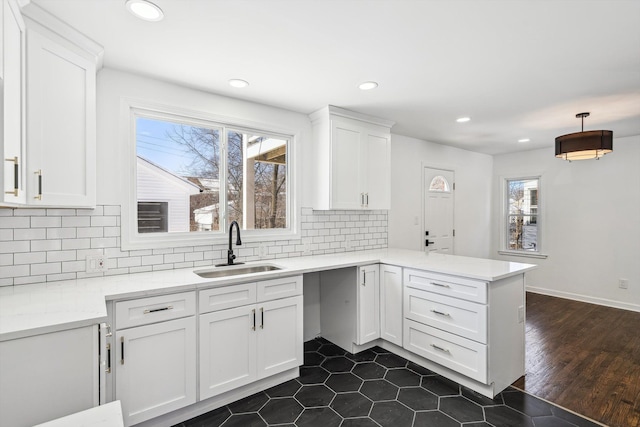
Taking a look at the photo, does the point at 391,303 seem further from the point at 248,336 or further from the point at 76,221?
the point at 76,221

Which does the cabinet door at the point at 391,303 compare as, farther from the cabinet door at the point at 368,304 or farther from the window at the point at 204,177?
the window at the point at 204,177

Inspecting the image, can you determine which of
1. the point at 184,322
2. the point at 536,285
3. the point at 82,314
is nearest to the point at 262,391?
the point at 184,322

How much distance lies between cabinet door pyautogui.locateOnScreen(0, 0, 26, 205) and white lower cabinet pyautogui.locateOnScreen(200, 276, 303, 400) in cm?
111

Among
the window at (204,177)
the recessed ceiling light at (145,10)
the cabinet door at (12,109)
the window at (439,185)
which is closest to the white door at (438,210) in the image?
the window at (439,185)

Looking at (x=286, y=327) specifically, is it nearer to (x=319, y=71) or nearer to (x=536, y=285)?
(x=319, y=71)

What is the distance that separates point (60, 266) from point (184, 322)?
0.92 meters

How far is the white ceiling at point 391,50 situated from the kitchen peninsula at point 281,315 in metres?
1.50

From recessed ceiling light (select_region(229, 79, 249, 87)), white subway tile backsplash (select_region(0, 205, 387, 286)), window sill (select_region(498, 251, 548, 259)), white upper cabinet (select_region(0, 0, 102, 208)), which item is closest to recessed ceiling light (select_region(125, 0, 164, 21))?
white upper cabinet (select_region(0, 0, 102, 208))

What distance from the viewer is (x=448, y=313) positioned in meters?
2.52

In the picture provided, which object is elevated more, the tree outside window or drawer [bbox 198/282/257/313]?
the tree outside window

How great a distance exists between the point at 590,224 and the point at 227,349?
5289 mm

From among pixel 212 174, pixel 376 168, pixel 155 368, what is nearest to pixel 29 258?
pixel 155 368

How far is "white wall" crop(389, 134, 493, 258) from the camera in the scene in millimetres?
4305

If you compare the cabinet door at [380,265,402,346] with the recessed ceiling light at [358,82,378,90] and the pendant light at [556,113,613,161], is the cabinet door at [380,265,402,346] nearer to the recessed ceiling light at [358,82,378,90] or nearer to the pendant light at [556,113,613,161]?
the recessed ceiling light at [358,82,378,90]
